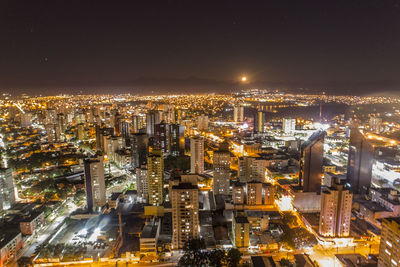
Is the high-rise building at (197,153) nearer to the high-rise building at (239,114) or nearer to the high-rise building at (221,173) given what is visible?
the high-rise building at (221,173)

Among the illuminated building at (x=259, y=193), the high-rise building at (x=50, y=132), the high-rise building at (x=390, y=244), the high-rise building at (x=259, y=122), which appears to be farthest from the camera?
the high-rise building at (x=259, y=122)

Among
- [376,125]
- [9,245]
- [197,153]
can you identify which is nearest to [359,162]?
[197,153]

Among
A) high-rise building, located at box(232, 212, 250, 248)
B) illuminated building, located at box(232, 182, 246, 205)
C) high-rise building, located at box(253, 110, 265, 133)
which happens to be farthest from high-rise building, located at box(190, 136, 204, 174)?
high-rise building, located at box(253, 110, 265, 133)

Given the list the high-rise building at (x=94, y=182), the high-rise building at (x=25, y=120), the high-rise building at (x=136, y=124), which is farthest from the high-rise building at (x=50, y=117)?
the high-rise building at (x=94, y=182)

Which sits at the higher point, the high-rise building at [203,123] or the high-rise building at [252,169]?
the high-rise building at [203,123]

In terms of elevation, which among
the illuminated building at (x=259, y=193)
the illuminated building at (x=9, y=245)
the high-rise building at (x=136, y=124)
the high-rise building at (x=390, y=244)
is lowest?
the illuminated building at (x=9, y=245)

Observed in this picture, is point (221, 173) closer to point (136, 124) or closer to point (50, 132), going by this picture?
point (136, 124)

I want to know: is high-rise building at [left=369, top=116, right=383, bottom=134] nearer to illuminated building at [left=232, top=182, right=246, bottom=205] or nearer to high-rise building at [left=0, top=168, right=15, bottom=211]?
illuminated building at [left=232, top=182, right=246, bottom=205]
